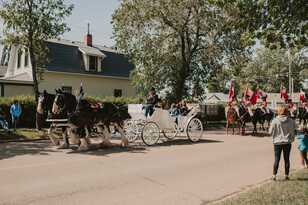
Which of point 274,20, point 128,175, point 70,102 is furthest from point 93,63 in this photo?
point 128,175

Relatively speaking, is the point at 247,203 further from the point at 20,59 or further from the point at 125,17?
the point at 20,59

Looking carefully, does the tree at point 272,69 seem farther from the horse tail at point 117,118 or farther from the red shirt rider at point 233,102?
the horse tail at point 117,118

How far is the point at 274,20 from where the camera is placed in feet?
34.4

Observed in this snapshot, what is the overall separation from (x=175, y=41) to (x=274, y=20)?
43.5 ft

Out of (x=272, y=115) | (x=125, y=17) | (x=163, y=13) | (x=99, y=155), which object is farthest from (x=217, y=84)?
(x=99, y=155)

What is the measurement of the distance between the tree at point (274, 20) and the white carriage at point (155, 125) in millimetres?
4519

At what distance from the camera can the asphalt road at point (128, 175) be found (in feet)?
16.7

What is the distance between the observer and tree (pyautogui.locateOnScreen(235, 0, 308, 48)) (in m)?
9.92

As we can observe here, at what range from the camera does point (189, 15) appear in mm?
20656

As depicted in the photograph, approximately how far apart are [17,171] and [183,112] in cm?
890

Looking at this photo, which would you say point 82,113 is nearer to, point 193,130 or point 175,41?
point 193,130

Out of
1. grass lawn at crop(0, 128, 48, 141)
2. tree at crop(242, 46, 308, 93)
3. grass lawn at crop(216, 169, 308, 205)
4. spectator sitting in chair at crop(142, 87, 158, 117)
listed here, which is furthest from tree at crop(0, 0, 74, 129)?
tree at crop(242, 46, 308, 93)

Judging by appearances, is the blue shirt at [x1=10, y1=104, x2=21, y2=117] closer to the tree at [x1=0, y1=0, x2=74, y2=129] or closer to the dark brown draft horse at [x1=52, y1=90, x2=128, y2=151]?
the tree at [x1=0, y1=0, x2=74, y2=129]

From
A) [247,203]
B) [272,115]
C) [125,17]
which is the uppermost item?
[125,17]
